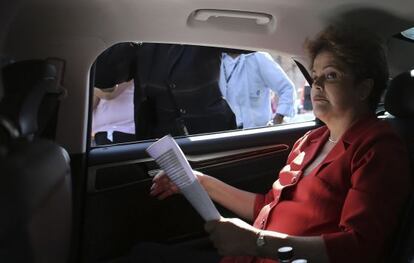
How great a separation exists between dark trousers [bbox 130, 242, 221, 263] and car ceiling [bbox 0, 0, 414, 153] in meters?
0.51

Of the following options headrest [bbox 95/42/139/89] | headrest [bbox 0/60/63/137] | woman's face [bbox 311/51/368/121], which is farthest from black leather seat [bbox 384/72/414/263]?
headrest [bbox 0/60/63/137]

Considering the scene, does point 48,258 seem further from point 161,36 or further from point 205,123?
point 205,123

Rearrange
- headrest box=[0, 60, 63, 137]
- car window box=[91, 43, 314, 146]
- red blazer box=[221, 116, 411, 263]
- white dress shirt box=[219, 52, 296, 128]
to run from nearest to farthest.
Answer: headrest box=[0, 60, 63, 137], red blazer box=[221, 116, 411, 263], car window box=[91, 43, 314, 146], white dress shirt box=[219, 52, 296, 128]

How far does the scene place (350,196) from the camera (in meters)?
1.68

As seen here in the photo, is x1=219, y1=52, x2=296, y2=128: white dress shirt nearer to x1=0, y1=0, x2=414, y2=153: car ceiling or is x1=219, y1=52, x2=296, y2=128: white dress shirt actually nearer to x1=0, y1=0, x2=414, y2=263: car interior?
x1=0, y1=0, x2=414, y2=263: car interior

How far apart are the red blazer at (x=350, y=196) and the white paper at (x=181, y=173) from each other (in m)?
0.23

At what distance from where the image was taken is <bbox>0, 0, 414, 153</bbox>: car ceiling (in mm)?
1990

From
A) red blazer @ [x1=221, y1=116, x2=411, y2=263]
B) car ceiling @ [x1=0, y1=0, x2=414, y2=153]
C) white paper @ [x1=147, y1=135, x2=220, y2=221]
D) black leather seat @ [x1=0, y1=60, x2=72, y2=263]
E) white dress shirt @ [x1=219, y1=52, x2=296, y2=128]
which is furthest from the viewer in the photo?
white dress shirt @ [x1=219, y1=52, x2=296, y2=128]

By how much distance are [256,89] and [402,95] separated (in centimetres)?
157

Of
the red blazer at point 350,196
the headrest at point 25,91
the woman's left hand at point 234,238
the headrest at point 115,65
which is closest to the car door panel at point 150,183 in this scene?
the headrest at point 115,65

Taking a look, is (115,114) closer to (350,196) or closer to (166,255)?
(166,255)

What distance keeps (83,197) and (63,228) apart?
0.86m

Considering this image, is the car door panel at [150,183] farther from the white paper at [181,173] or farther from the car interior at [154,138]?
the white paper at [181,173]

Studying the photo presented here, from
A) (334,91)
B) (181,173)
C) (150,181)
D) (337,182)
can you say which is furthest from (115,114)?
→ (337,182)
